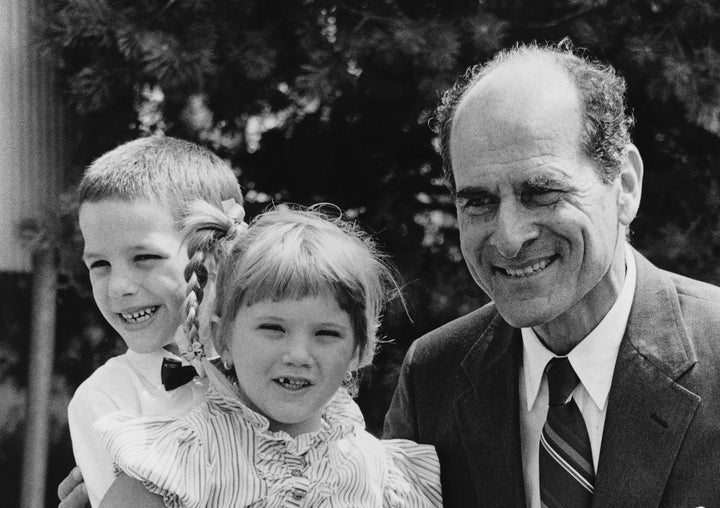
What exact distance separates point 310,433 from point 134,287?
2.04ft

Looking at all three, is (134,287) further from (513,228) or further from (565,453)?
(565,453)

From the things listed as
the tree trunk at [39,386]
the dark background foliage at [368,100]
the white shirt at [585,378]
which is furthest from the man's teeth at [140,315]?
the tree trunk at [39,386]

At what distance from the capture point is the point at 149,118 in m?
4.33

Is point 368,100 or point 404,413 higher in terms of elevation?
point 368,100

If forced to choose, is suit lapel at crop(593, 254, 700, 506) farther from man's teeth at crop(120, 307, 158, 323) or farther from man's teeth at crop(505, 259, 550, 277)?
man's teeth at crop(120, 307, 158, 323)

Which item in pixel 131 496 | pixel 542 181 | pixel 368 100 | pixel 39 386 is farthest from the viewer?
pixel 39 386

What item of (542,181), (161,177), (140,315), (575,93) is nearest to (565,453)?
(542,181)

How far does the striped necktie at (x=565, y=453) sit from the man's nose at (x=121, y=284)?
1138mm

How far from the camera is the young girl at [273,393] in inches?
96.4

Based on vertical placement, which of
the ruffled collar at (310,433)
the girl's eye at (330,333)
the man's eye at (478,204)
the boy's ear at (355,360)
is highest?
the man's eye at (478,204)

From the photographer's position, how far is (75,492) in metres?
3.05

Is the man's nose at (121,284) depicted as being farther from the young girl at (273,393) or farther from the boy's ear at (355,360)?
the boy's ear at (355,360)

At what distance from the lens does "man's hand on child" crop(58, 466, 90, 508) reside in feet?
9.99

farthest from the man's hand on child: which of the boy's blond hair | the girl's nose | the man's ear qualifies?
the man's ear
